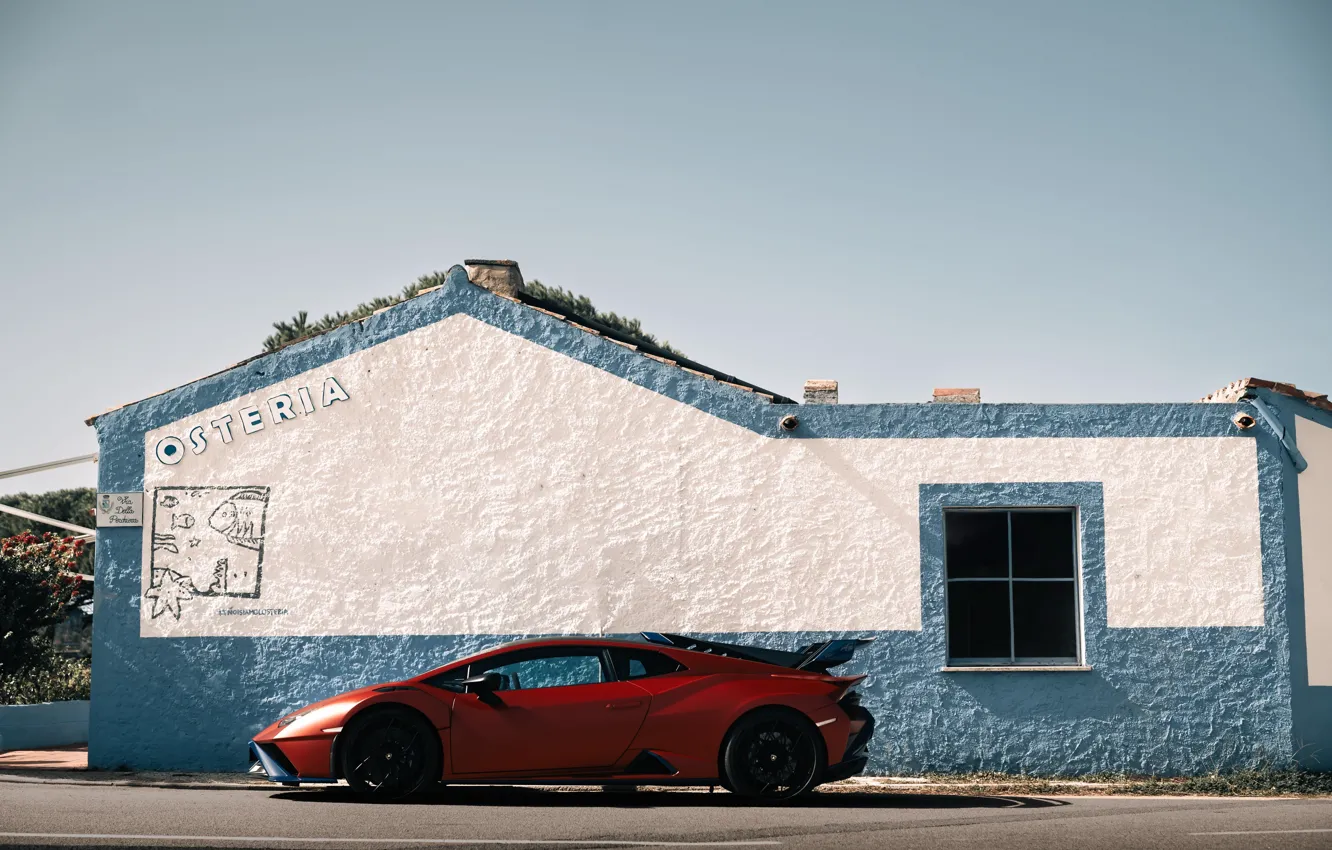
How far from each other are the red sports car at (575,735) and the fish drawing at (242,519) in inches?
136

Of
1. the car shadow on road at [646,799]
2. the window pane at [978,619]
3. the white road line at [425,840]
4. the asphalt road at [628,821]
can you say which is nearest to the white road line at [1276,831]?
the asphalt road at [628,821]

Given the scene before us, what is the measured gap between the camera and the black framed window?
1249 cm

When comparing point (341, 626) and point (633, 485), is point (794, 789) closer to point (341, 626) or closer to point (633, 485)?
point (633, 485)

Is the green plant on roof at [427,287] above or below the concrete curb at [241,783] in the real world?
above

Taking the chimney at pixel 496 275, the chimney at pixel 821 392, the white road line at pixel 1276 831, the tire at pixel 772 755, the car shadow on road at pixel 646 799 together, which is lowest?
the car shadow on road at pixel 646 799

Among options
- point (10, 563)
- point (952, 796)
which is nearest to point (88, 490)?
point (10, 563)

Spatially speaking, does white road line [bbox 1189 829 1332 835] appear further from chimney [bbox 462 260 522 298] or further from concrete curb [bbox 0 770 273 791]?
chimney [bbox 462 260 522 298]

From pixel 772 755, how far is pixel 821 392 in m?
4.61

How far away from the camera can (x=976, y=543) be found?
1267cm

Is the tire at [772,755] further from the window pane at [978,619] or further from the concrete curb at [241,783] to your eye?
the window pane at [978,619]

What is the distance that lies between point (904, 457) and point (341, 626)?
5.96 meters

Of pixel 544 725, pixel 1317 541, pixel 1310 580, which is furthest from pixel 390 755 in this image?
pixel 1317 541

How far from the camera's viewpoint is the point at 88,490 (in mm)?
39031

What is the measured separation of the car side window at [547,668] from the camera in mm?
9695
